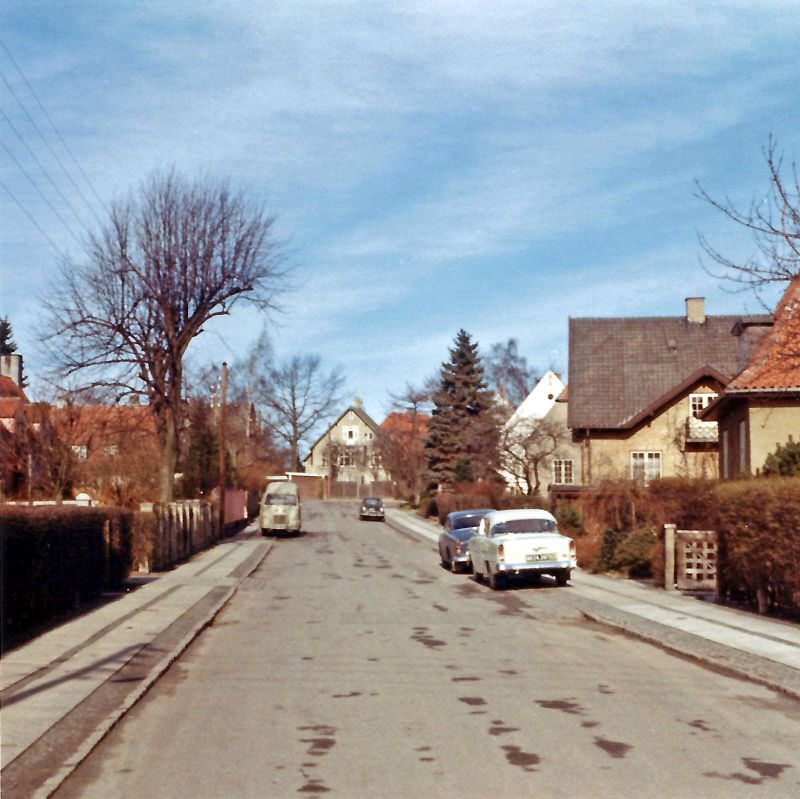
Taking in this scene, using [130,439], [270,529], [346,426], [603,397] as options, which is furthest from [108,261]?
[346,426]

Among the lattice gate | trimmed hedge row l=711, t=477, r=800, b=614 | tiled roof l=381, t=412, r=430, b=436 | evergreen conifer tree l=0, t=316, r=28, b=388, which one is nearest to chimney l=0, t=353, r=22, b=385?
evergreen conifer tree l=0, t=316, r=28, b=388

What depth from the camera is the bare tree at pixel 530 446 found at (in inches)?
2175

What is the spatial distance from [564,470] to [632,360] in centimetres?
911

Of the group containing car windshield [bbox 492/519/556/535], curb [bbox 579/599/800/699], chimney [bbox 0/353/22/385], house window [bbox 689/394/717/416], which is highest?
chimney [bbox 0/353/22/385]

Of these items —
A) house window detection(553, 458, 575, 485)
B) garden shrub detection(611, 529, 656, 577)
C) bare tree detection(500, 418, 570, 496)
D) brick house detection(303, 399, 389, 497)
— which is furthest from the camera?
brick house detection(303, 399, 389, 497)

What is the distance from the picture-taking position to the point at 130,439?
4806cm

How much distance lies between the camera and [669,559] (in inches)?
858

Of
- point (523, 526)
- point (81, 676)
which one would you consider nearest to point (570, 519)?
point (523, 526)

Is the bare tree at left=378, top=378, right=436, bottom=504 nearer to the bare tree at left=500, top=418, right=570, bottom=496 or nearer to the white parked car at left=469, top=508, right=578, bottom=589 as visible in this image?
the bare tree at left=500, top=418, right=570, bottom=496

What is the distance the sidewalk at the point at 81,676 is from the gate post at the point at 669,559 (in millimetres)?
8881

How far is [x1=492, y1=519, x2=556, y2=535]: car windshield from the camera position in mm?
24625

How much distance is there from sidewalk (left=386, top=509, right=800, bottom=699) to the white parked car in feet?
2.42

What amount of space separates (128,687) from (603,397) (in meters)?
40.4

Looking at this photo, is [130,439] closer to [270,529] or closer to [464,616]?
[270,529]
